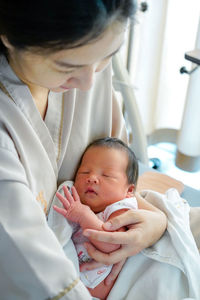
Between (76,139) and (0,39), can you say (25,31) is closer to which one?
(0,39)

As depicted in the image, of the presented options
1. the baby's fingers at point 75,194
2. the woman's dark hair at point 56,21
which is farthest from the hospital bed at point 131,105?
the woman's dark hair at point 56,21

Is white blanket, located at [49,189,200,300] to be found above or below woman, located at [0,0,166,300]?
below

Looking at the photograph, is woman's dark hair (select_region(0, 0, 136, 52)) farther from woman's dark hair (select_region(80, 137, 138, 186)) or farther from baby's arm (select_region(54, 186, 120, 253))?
woman's dark hair (select_region(80, 137, 138, 186))

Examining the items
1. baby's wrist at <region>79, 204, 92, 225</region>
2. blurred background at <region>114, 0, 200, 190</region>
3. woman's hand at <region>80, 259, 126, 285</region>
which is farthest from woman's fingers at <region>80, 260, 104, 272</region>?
blurred background at <region>114, 0, 200, 190</region>

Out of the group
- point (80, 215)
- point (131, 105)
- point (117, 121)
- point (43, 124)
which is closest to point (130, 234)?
point (80, 215)

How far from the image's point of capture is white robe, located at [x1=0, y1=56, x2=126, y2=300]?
709mm

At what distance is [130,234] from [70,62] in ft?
1.63

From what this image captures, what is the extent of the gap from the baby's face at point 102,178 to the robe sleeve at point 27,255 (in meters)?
0.38

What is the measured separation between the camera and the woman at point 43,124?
1.96ft

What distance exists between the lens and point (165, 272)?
101 centimetres

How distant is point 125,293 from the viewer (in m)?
1.01

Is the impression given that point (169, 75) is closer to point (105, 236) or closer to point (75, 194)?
point (75, 194)

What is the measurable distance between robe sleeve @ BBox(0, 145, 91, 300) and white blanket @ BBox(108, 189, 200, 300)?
0.31m

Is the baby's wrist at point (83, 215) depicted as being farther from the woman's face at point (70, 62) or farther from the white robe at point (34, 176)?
the woman's face at point (70, 62)
